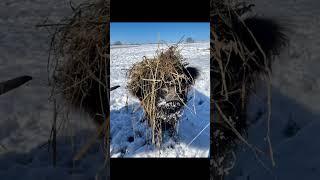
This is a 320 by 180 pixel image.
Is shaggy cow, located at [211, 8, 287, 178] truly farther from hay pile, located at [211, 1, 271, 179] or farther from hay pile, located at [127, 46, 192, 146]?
hay pile, located at [127, 46, 192, 146]

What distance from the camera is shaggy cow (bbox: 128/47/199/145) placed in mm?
1762

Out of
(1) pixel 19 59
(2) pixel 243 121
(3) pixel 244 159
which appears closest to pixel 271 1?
(2) pixel 243 121

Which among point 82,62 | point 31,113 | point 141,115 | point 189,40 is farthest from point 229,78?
point 31,113

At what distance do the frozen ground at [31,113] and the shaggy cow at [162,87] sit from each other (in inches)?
8.5

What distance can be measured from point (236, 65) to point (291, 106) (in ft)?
0.77

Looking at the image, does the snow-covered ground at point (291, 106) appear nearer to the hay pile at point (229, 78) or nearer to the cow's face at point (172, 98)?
the hay pile at point (229, 78)

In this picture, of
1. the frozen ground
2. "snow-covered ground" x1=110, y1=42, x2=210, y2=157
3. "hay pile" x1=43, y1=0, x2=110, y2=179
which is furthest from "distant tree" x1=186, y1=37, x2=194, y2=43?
the frozen ground

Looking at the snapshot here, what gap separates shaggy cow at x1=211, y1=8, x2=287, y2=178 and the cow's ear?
0.28ft

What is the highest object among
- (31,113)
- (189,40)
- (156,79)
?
(189,40)

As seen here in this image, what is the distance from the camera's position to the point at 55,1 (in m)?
1.87

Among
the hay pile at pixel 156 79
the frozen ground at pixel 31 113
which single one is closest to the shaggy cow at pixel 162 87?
the hay pile at pixel 156 79

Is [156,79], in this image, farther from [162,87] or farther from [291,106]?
[291,106]

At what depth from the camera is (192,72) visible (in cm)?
175

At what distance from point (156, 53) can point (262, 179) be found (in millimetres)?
552
